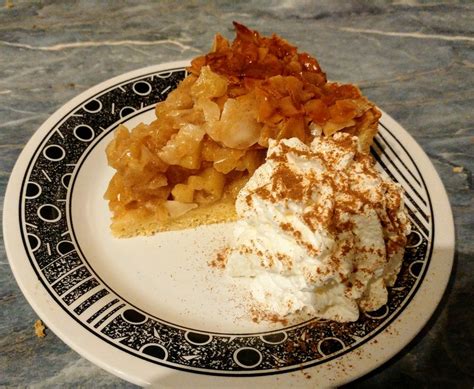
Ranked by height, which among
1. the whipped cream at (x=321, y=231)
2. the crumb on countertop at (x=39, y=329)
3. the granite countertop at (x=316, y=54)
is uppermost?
the granite countertop at (x=316, y=54)

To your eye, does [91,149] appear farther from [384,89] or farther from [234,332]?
[384,89]

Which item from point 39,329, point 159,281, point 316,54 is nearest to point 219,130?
point 159,281

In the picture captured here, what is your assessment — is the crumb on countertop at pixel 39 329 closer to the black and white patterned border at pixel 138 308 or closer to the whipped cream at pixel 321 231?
the black and white patterned border at pixel 138 308

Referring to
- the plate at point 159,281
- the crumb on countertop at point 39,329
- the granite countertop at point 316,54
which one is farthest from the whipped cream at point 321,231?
the crumb on countertop at point 39,329

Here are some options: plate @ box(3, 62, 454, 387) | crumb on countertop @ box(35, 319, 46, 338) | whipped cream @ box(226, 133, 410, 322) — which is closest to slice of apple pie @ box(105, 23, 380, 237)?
plate @ box(3, 62, 454, 387)

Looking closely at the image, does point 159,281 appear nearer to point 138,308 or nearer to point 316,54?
point 138,308

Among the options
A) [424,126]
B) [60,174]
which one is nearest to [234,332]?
[60,174]

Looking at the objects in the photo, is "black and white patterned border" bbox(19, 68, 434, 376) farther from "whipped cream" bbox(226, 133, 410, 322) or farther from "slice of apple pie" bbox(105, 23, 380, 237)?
"slice of apple pie" bbox(105, 23, 380, 237)
